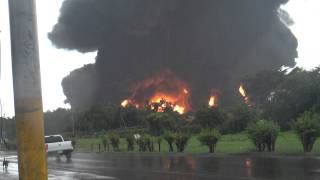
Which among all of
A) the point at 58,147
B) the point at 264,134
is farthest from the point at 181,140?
the point at 58,147

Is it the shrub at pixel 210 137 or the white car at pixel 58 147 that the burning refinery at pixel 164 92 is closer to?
the white car at pixel 58 147

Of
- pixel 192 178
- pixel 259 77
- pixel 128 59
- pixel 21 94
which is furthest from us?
pixel 128 59

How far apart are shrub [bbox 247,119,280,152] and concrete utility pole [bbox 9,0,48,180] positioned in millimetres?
22129

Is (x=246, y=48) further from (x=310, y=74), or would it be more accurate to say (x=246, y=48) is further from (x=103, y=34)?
(x=310, y=74)

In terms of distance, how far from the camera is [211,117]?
7150 centimetres

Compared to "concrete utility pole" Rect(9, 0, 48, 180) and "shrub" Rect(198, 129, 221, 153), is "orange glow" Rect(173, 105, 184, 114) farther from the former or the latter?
"concrete utility pole" Rect(9, 0, 48, 180)

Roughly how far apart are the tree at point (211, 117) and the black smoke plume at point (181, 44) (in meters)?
61.1

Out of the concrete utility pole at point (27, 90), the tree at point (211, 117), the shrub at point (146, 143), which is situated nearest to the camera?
the concrete utility pole at point (27, 90)

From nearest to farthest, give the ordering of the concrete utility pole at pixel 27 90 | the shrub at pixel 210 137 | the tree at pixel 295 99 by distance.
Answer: the concrete utility pole at pixel 27 90
the shrub at pixel 210 137
the tree at pixel 295 99

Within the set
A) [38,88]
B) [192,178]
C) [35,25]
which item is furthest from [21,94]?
[192,178]

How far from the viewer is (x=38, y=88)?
11.7 ft

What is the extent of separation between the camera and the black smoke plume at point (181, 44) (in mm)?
137125

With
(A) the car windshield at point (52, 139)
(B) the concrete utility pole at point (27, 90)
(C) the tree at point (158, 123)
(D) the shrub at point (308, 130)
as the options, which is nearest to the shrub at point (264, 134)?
(D) the shrub at point (308, 130)

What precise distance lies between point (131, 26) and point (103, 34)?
24.3 ft
